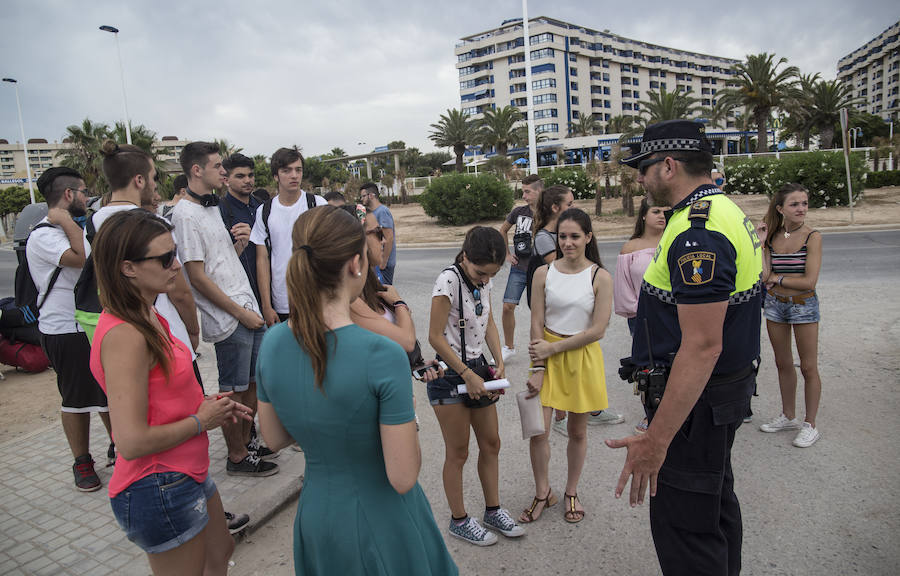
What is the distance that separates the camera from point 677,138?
7.73 ft

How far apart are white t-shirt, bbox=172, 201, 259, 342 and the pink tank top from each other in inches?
66.5

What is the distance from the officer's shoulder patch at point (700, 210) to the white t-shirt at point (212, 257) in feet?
10.2

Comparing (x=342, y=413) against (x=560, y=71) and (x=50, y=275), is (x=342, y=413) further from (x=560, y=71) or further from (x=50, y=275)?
(x=560, y=71)

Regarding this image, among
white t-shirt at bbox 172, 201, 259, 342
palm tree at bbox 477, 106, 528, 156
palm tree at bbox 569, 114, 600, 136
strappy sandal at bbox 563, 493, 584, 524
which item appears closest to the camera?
strappy sandal at bbox 563, 493, 584, 524

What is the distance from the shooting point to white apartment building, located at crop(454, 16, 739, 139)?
301 feet

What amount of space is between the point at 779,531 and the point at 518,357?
3.65 m

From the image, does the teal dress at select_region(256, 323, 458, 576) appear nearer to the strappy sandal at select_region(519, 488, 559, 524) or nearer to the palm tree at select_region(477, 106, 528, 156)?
the strappy sandal at select_region(519, 488, 559, 524)

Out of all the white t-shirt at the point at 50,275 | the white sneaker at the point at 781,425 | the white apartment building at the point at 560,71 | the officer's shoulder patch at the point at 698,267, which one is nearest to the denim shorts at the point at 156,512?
the officer's shoulder patch at the point at 698,267

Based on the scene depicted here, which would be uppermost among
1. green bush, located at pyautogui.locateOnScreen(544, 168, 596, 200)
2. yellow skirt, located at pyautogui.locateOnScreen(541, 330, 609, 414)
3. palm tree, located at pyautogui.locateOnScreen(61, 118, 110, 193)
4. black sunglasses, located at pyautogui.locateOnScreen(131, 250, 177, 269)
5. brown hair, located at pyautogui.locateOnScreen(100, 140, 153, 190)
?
palm tree, located at pyautogui.locateOnScreen(61, 118, 110, 193)

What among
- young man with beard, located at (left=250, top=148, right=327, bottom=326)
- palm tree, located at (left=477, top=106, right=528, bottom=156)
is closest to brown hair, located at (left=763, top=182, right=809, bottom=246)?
young man with beard, located at (left=250, top=148, right=327, bottom=326)

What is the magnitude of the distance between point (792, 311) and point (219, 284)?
4388 mm

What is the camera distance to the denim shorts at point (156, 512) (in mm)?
2078

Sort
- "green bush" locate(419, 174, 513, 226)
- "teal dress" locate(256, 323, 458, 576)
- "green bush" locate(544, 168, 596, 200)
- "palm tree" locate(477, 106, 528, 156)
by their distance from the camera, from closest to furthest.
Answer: "teal dress" locate(256, 323, 458, 576) < "green bush" locate(419, 174, 513, 226) < "green bush" locate(544, 168, 596, 200) < "palm tree" locate(477, 106, 528, 156)

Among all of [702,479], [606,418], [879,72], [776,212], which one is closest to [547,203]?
[776,212]
